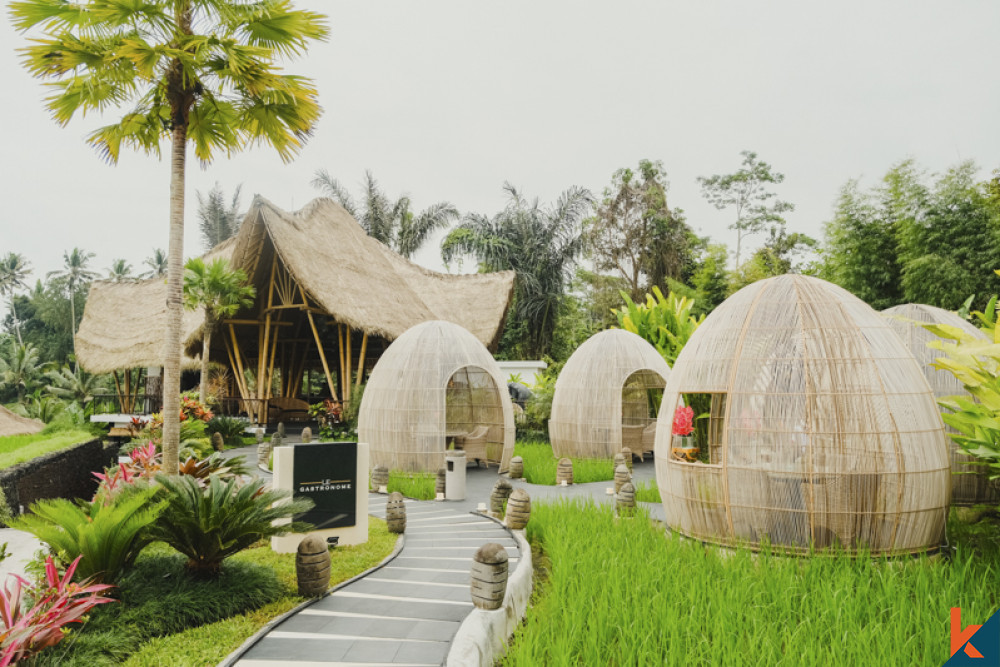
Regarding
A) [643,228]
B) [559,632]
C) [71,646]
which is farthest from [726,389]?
[643,228]

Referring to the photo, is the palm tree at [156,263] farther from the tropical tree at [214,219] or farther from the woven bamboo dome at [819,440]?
the woven bamboo dome at [819,440]

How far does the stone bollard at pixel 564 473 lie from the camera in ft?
36.6

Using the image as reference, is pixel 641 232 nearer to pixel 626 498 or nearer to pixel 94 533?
pixel 626 498

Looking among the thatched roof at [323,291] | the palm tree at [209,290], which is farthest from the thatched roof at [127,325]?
the palm tree at [209,290]

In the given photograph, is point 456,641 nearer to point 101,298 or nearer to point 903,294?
point 903,294

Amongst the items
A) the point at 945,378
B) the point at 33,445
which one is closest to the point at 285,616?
the point at 945,378

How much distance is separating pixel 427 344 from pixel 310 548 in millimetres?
6929

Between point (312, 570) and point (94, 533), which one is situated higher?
point (94, 533)

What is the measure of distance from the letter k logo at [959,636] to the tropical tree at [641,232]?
2455 centimetres

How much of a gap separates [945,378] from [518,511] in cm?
611

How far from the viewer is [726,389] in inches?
252

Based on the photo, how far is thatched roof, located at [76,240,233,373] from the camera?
19.6m

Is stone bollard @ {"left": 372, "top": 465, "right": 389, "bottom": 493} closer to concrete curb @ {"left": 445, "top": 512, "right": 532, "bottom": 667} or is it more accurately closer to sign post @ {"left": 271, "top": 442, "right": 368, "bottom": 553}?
sign post @ {"left": 271, "top": 442, "right": 368, "bottom": 553}

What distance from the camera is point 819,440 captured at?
5.75m
